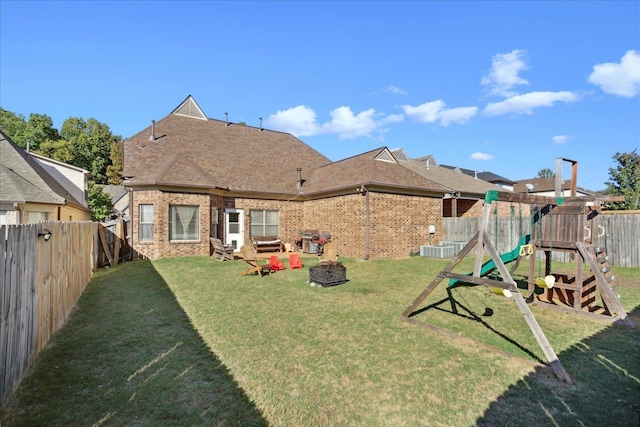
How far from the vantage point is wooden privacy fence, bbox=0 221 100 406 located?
2.97 metres

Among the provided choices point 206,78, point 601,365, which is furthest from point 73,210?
point 601,365

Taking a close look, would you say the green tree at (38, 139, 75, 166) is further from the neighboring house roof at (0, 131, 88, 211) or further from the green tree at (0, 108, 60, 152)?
the neighboring house roof at (0, 131, 88, 211)

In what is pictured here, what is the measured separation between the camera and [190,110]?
65.2 ft

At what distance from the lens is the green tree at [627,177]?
24.0 meters

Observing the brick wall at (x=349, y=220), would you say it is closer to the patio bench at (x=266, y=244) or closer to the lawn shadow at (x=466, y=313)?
the patio bench at (x=266, y=244)

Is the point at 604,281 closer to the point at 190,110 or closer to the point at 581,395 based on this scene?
the point at 581,395

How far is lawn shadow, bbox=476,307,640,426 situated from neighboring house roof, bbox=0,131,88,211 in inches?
708

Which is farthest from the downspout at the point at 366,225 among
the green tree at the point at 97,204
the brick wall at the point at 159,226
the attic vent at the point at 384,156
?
the green tree at the point at 97,204

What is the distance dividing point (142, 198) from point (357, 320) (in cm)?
1200

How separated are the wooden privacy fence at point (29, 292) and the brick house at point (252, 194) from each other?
765 centimetres

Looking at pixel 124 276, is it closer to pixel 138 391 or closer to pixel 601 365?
pixel 138 391

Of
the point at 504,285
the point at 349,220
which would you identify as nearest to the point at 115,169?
the point at 349,220

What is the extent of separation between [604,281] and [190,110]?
21477 mm

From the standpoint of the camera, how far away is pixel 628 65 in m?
9.33
